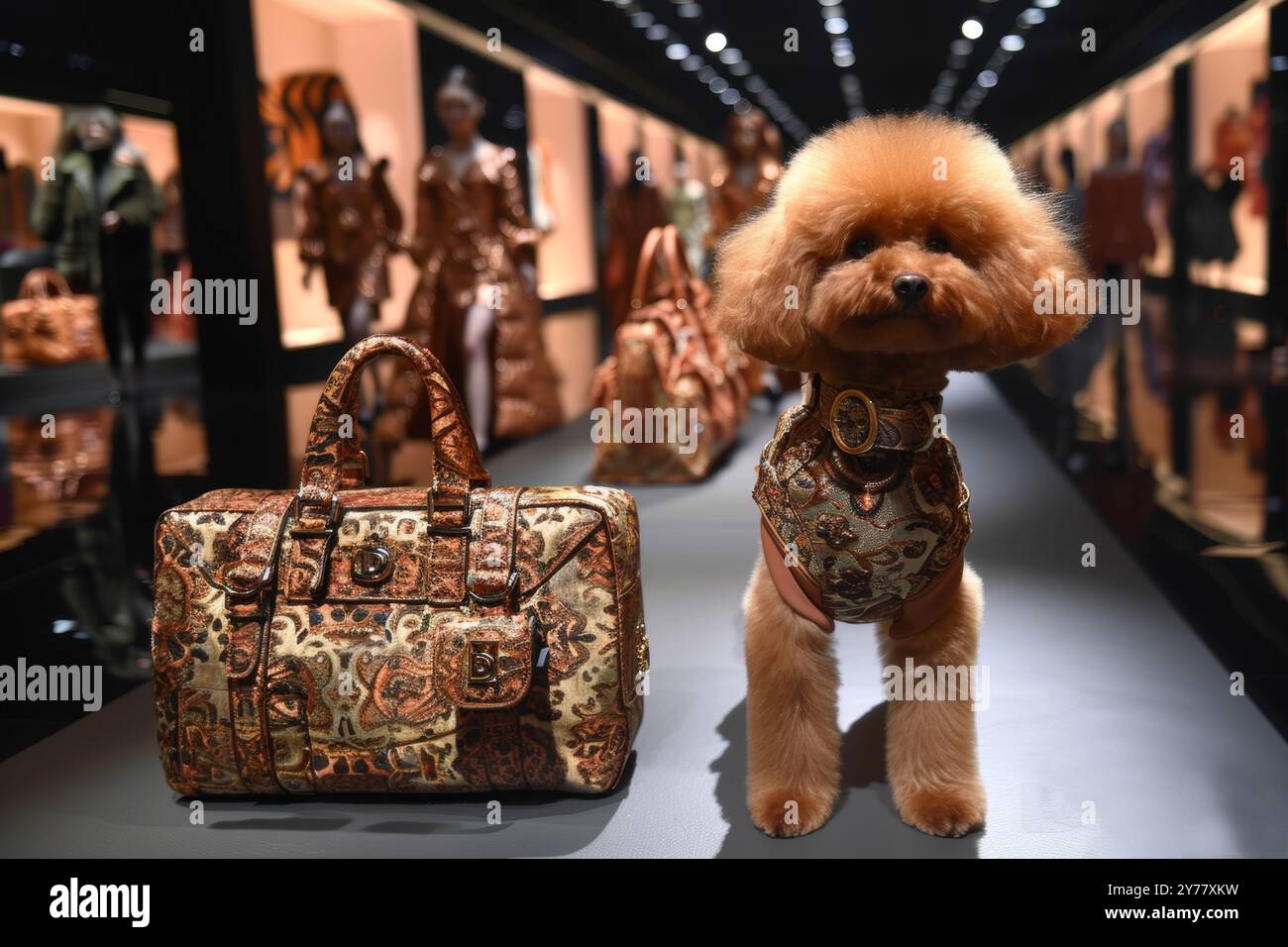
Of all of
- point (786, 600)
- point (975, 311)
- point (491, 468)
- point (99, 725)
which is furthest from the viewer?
point (491, 468)

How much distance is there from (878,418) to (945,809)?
2.23 ft

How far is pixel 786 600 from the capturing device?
82.4 inches

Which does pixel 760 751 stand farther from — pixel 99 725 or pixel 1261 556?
pixel 1261 556

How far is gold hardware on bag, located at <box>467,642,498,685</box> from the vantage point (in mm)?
2035

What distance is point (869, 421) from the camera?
79.0 inches

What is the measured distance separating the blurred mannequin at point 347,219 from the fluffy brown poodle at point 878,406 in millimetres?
5378

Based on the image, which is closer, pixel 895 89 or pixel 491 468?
pixel 491 468

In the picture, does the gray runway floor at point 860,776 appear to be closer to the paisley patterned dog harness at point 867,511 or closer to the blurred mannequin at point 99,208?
the paisley patterned dog harness at point 867,511
